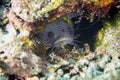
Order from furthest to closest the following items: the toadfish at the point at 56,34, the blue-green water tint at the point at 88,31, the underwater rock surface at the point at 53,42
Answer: the blue-green water tint at the point at 88,31 → the toadfish at the point at 56,34 → the underwater rock surface at the point at 53,42

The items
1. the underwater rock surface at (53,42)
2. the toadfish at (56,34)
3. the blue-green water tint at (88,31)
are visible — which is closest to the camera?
the underwater rock surface at (53,42)

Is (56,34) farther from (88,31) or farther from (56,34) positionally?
(88,31)

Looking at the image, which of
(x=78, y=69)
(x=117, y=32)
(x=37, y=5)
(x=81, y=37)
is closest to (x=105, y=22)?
(x=117, y=32)

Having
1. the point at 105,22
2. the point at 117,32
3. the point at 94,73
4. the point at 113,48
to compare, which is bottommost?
the point at 94,73

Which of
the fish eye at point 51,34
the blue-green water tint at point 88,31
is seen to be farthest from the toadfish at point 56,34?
the blue-green water tint at point 88,31

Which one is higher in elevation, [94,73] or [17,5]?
[17,5]

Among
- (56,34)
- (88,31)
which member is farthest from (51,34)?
(88,31)

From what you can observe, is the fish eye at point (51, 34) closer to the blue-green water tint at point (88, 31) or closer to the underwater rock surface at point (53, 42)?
the underwater rock surface at point (53, 42)

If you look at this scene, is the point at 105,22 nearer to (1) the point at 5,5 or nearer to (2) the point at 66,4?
(2) the point at 66,4
